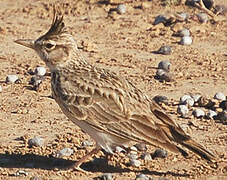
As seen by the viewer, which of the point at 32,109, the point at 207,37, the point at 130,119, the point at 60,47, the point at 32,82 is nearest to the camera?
the point at 130,119

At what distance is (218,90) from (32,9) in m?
4.49

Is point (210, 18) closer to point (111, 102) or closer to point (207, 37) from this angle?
point (207, 37)

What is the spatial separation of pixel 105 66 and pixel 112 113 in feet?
11.7

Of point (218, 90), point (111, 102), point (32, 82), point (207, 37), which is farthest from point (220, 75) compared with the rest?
point (111, 102)

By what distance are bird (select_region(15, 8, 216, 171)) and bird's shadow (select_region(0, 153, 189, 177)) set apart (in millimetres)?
196

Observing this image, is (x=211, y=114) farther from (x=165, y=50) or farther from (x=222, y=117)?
(x=165, y=50)

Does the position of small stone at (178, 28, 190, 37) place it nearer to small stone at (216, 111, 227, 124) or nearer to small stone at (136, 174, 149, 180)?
small stone at (216, 111, 227, 124)

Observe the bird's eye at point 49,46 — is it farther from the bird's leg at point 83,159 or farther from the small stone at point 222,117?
the small stone at point 222,117

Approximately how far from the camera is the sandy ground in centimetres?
929

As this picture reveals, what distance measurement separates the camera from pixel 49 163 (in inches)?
369

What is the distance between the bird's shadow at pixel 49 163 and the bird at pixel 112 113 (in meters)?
0.20

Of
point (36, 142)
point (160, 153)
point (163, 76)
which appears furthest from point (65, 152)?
point (163, 76)

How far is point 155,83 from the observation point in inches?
463

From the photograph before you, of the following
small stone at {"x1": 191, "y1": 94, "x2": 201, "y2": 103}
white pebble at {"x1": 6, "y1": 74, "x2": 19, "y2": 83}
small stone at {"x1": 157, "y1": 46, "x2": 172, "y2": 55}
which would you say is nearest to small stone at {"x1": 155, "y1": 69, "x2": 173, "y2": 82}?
small stone at {"x1": 191, "y1": 94, "x2": 201, "y2": 103}
